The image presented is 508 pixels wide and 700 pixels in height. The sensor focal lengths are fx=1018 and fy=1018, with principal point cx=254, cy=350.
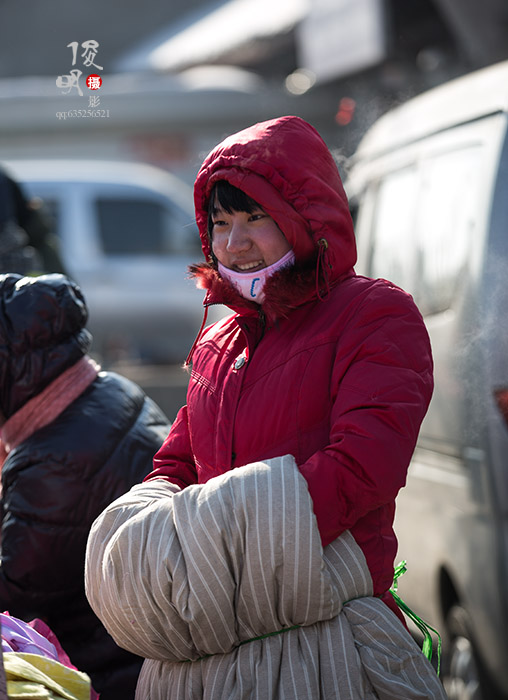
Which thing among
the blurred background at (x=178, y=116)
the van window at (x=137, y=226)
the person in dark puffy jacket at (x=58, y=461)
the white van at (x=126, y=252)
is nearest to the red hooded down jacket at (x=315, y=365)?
the person in dark puffy jacket at (x=58, y=461)

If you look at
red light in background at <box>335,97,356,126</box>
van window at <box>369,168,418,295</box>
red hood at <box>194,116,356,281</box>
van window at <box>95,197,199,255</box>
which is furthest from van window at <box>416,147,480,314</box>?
van window at <box>95,197,199,255</box>

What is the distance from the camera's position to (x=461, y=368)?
358 cm

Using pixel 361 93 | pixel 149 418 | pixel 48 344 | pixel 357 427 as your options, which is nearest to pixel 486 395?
pixel 149 418

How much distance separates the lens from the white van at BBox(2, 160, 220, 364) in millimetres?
11188

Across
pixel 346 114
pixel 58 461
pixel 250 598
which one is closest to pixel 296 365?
pixel 250 598

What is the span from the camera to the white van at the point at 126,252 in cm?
1119

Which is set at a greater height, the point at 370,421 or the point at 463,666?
the point at 370,421

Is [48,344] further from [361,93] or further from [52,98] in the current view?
[52,98]

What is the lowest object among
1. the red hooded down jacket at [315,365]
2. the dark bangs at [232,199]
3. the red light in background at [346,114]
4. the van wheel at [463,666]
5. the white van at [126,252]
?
the van wheel at [463,666]

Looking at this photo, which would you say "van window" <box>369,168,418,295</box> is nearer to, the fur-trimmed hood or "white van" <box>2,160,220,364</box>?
the fur-trimmed hood

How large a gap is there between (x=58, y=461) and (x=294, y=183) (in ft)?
3.13

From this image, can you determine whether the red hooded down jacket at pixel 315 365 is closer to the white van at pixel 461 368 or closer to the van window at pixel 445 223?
the white van at pixel 461 368

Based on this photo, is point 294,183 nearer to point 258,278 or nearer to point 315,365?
point 258,278

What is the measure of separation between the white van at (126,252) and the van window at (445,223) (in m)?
7.11
